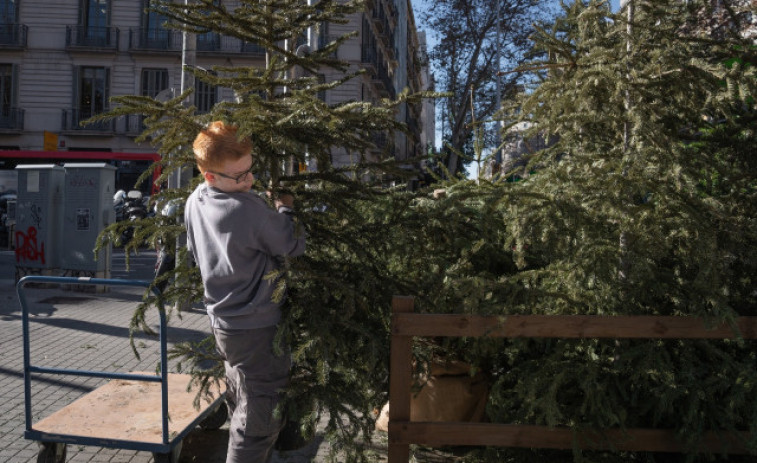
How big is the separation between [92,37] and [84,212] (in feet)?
86.8

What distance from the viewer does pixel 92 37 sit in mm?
35438

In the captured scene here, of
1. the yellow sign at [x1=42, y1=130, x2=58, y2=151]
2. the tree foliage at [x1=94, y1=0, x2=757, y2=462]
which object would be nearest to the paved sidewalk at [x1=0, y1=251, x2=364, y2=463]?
the tree foliage at [x1=94, y1=0, x2=757, y2=462]

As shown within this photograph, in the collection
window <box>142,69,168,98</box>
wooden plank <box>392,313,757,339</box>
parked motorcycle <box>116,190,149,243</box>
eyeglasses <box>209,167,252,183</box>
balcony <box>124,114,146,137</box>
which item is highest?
window <box>142,69,168,98</box>

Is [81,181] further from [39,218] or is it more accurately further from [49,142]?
[49,142]

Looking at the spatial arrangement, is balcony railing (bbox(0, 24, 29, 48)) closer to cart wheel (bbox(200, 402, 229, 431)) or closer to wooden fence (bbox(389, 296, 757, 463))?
cart wheel (bbox(200, 402, 229, 431))

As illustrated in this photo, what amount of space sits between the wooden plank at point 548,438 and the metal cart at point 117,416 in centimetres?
115

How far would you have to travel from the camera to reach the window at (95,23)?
35.4 meters

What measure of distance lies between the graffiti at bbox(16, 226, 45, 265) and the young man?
1055 centimetres

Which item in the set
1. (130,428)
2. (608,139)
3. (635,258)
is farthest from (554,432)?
(130,428)

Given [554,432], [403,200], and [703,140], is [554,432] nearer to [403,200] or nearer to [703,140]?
[403,200]

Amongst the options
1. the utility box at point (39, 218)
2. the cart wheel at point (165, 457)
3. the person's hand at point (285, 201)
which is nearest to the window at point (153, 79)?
the utility box at point (39, 218)

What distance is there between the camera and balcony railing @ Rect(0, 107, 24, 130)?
113ft

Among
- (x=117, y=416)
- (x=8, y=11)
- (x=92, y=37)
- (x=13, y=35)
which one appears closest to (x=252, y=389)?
(x=117, y=416)

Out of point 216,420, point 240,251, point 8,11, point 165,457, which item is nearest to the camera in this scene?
point 240,251
